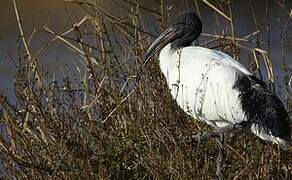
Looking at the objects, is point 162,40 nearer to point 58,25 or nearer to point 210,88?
point 210,88

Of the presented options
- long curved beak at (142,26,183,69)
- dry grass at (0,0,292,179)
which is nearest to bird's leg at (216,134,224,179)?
dry grass at (0,0,292,179)

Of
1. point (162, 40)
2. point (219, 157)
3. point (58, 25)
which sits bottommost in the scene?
point (219, 157)

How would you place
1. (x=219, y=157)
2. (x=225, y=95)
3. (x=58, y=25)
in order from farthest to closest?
(x=58, y=25), (x=225, y=95), (x=219, y=157)

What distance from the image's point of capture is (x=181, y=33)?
17.2ft

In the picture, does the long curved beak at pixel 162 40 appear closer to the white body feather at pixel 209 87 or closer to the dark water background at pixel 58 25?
the white body feather at pixel 209 87

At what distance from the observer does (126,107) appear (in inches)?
188

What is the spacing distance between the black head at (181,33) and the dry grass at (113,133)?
0.12m

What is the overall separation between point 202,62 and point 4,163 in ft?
3.77

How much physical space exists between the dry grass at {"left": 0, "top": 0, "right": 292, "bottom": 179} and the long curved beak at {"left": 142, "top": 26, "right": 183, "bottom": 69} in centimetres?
8

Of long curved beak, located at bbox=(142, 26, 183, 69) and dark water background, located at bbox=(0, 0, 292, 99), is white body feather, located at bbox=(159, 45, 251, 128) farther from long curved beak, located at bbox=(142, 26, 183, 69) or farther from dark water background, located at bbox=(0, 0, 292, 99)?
dark water background, located at bbox=(0, 0, 292, 99)

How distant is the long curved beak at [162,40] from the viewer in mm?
4977

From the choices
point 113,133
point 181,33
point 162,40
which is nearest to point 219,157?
point 113,133

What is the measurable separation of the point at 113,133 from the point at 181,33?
85 cm

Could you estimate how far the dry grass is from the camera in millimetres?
4145
